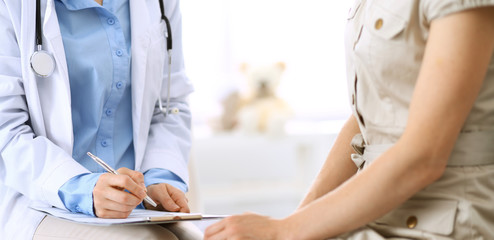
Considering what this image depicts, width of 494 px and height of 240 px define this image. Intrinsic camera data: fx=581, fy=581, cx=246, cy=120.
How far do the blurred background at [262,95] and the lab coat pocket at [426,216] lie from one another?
8.71ft

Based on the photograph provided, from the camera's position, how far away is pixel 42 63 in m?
1.20

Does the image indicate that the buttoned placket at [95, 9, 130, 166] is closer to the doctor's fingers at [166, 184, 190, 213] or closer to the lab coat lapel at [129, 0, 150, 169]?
the lab coat lapel at [129, 0, 150, 169]

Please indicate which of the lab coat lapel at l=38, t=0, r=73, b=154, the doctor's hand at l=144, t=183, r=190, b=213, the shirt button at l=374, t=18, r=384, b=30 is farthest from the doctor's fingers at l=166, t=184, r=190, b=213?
the shirt button at l=374, t=18, r=384, b=30

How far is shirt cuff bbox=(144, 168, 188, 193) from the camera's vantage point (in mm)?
1325

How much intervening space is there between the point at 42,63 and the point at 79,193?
11.5 inches

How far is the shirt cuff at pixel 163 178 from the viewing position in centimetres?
133

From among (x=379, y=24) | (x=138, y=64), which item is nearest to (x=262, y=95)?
(x=138, y=64)

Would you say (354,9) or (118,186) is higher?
(354,9)

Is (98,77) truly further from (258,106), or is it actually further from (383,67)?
(258,106)

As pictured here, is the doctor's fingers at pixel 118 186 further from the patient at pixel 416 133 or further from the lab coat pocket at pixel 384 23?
the lab coat pocket at pixel 384 23

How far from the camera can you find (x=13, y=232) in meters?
1.16

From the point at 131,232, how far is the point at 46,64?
403mm

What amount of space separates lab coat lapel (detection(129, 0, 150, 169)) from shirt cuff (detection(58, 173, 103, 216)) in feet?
0.79

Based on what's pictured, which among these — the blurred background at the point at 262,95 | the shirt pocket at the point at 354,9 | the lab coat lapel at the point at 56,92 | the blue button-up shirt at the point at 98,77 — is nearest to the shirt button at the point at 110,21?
the blue button-up shirt at the point at 98,77
